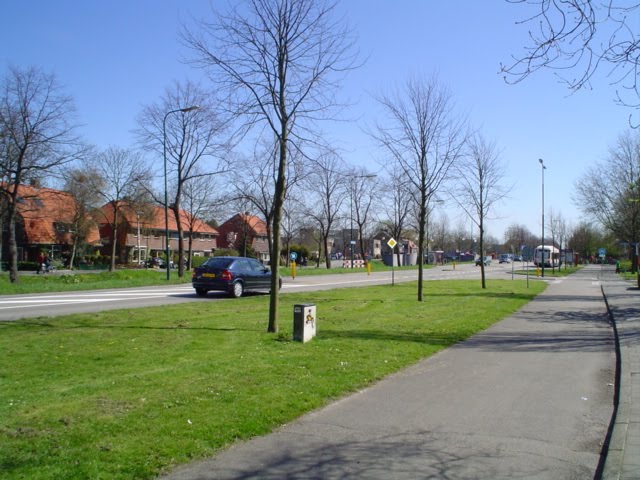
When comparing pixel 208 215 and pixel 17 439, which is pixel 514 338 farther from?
pixel 208 215

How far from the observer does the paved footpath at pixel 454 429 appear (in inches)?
176

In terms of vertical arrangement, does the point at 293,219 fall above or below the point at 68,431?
→ above

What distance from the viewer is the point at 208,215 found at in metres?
54.2

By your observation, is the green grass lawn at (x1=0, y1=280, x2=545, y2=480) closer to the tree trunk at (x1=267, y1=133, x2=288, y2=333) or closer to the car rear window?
the tree trunk at (x1=267, y1=133, x2=288, y2=333)

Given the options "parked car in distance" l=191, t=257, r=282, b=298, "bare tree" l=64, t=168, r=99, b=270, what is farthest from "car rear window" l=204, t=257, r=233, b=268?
"bare tree" l=64, t=168, r=99, b=270

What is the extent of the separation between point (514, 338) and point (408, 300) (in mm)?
8472

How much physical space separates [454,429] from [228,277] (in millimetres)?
16127

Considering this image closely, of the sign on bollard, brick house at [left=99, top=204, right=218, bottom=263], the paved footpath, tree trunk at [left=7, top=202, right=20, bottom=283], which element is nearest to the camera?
the paved footpath

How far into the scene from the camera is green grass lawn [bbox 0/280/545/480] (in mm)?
4555

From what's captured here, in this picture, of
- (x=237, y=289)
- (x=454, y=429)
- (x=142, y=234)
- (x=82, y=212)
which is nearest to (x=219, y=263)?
(x=237, y=289)

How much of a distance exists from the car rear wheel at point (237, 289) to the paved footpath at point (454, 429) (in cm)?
1253

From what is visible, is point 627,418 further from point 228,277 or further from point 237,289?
point 237,289

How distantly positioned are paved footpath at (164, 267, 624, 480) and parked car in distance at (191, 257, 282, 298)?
41.3 ft

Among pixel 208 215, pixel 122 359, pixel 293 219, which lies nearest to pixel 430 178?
pixel 122 359
